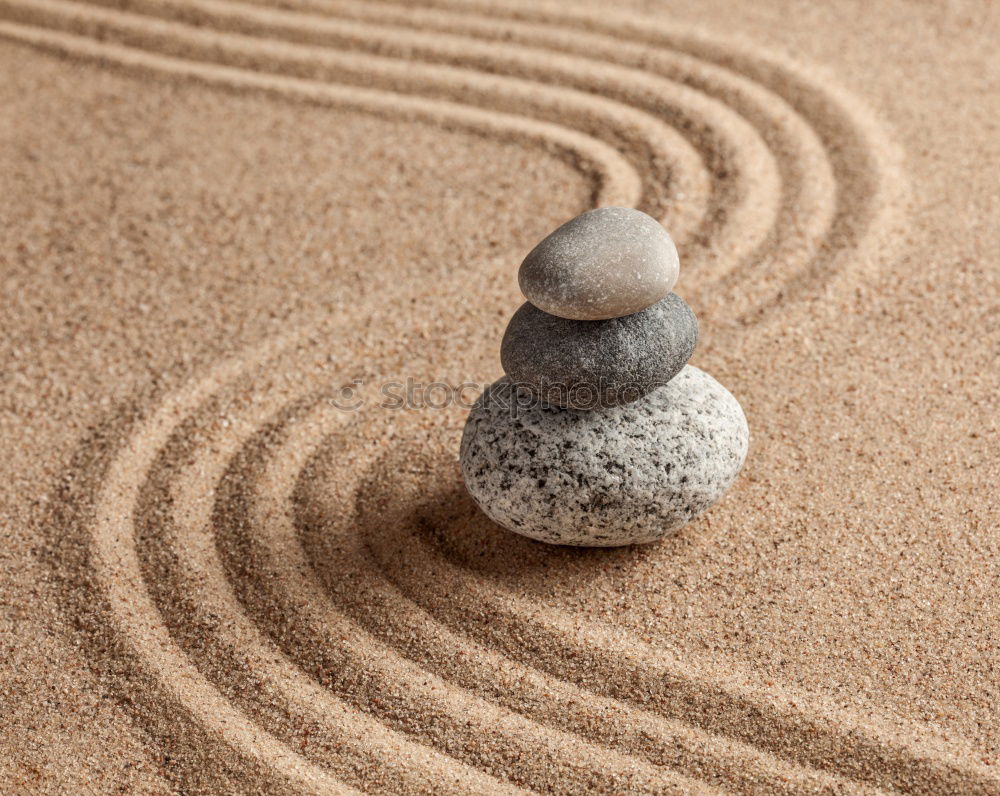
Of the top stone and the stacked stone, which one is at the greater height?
the top stone

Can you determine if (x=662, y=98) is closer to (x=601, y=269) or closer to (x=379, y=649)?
(x=601, y=269)

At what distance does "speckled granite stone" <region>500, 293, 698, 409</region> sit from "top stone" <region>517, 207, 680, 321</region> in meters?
0.05

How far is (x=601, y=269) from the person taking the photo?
8.31 feet

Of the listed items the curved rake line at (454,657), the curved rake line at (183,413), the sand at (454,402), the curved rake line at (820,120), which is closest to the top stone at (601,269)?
the sand at (454,402)

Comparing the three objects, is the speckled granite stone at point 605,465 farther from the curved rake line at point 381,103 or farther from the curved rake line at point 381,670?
the curved rake line at point 381,103

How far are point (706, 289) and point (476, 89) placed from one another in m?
1.51

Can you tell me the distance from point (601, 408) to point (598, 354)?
0.19 m

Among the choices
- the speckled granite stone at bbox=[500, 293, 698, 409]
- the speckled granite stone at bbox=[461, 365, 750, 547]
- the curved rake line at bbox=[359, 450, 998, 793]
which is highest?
the speckled granite stone at bbox=[500, 293, 698, 409]

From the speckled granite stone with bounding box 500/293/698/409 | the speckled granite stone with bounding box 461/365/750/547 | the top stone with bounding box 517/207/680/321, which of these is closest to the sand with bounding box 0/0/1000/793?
the speckled granite stone with bounding box 461/365/750/547

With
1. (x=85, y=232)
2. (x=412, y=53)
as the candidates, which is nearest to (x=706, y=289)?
(x=412, y=53)

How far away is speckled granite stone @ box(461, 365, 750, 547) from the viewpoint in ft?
8.92

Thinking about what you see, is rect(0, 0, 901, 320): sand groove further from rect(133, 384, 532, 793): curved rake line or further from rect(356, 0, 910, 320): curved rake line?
rect(133, 384, 532, 793): curved rake line

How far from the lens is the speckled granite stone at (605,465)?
2719 millimetres

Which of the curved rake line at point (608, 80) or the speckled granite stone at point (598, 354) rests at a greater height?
the curved rake line at point (608, 80)
